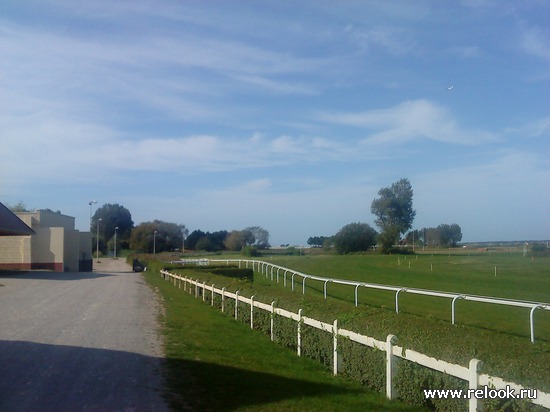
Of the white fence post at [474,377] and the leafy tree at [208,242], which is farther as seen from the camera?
the leafy tree at [208,242]

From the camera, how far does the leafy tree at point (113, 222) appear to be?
12750 centimetres

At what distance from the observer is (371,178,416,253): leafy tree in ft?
250

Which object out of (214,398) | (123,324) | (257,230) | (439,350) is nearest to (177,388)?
(214,398)

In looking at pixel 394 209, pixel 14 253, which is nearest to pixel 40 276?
pixel 14 253

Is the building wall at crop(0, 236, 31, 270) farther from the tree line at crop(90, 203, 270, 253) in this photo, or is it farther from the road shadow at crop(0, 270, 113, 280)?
the tree line at crop(90, 203, 270, 253)

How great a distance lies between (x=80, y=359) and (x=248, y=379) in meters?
3.18

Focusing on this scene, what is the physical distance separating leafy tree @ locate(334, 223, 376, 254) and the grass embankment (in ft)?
194

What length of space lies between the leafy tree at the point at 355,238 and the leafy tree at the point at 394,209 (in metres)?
1.69

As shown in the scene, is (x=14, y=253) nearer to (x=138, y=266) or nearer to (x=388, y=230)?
(x=138, y=266)

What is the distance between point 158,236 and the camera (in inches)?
4309

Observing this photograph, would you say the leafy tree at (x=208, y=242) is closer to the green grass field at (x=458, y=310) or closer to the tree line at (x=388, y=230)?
the tree line at (x=388, y=230)

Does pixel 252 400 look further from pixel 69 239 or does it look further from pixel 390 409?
pixel 69 239

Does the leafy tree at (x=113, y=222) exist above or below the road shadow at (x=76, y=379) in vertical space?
above

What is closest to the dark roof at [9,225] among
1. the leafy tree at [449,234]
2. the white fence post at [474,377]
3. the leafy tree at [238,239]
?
the white fence post at [474,377]
